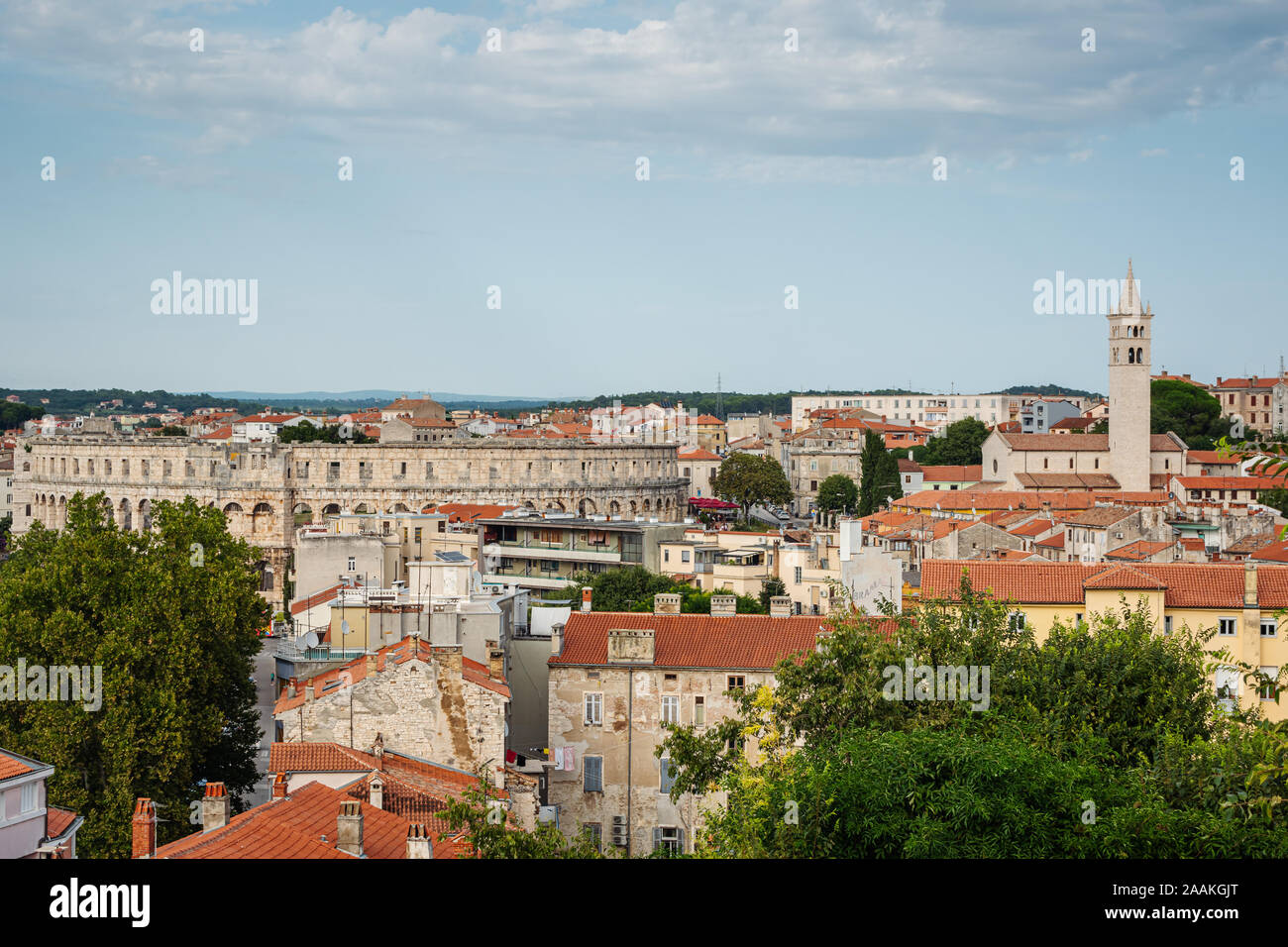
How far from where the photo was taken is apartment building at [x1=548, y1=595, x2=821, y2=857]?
22.5 meters

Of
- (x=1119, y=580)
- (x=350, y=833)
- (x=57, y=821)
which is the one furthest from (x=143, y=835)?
(x=1119, y=580)

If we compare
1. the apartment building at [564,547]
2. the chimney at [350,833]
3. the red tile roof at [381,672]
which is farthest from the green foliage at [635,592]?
the chimney at [350,833]

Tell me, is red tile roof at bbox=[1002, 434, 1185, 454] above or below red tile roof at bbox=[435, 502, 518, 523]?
above

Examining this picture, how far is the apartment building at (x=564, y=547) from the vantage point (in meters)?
53.0

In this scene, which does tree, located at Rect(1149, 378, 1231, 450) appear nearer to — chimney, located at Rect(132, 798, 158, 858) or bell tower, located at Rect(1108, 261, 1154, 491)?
bell tower, located at Rect(1108, 261, 1154, 491)

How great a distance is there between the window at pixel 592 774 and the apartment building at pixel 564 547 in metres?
27.5

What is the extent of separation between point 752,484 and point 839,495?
5914 mm

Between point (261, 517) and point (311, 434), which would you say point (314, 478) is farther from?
point (311, 434)

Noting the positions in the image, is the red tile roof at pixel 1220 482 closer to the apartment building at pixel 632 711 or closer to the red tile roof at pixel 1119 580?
the red tile roof at pixel 1119 580

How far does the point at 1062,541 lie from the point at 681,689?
26.7 m

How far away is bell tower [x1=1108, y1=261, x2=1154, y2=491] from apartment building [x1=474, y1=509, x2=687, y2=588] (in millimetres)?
39294

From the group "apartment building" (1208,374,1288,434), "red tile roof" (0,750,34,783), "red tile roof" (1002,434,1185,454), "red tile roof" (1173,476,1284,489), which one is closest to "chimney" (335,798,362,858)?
"red tile roof" (0,750,34,783)
